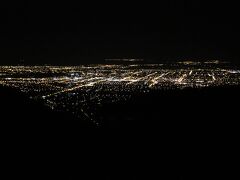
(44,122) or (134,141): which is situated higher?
(44,122)

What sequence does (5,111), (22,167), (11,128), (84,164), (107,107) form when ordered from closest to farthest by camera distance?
(22,167)
(84,164)
(11,128)
(5,111)
(107,107)

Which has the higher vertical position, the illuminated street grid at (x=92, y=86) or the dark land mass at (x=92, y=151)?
the dark land mass at (x=92, y=151)

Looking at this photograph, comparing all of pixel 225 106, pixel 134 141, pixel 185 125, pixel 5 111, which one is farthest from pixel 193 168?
pixel 225 106

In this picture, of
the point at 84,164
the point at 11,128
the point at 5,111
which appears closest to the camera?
the point at 84,164

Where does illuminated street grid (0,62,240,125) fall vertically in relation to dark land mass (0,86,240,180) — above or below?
below

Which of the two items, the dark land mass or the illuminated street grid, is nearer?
the dark land mass

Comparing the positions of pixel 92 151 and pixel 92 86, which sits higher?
pixel 92 151

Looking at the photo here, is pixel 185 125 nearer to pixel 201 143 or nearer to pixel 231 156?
pixel 201 143

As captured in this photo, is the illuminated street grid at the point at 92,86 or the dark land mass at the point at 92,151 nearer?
the dark land mass at the point at 92,151

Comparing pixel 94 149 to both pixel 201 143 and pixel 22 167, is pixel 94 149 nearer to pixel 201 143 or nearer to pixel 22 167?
pixel 22 167

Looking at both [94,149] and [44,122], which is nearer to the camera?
[94,149]

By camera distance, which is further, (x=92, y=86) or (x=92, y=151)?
(x=92, y=86)
